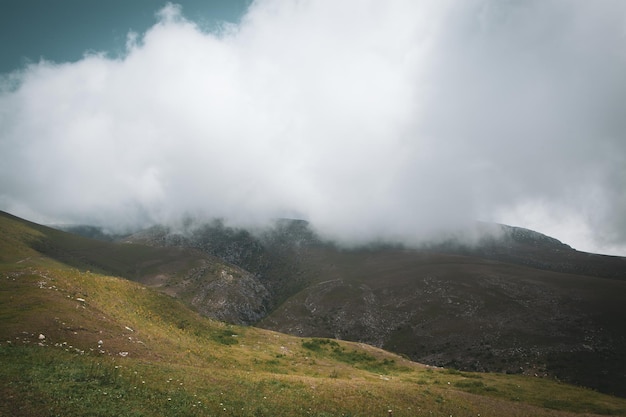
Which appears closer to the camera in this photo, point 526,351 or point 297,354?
point 297,354

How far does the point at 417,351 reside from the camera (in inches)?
5187

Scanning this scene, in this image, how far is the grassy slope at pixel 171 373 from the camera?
19734mm

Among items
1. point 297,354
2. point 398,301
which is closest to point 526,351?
point 398,301

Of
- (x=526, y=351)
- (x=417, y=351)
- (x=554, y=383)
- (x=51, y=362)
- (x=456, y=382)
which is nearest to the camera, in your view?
(x=51, y=362)

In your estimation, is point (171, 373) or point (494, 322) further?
point (494, 322)

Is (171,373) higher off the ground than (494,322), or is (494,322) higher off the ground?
(494,322)

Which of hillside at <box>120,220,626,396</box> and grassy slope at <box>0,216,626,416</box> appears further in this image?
hillside at <box>120,220,626,396</box>

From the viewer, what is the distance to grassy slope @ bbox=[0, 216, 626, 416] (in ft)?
64.7

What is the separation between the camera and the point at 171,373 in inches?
982

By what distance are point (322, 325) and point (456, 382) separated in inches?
5573

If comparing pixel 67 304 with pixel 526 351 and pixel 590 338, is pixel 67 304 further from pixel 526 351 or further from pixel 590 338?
pixel 590 338

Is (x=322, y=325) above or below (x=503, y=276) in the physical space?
below

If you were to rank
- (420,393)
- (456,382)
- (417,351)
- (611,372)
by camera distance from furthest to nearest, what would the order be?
(417,351) < (611,372) < (456,382) < (420,393)

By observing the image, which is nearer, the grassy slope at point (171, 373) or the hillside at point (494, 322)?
the grassy slope at point (171, 373)
